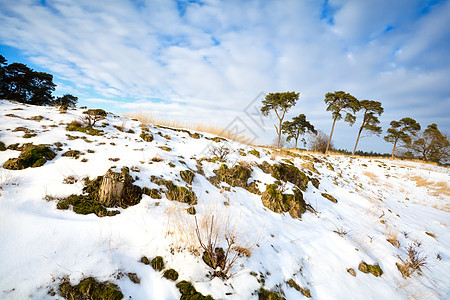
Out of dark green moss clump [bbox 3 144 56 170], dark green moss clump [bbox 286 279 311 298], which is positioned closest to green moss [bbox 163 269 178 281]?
dark green moss clump [bbox 286 279 311 298]

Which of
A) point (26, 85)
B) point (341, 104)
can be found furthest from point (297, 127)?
point (26, 85)

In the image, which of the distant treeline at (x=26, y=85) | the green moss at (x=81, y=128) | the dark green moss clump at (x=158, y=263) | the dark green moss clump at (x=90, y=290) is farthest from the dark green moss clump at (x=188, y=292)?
the distant treeline at (x=26, y=85)

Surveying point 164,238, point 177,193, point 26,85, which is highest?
point 26,85

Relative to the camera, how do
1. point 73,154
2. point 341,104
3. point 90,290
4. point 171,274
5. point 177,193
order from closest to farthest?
1. point 90,290
2. point 171,274
3. point 177,193
4. point 73,154
5. point 341,104

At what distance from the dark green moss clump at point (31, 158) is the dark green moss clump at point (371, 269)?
616 centimetres

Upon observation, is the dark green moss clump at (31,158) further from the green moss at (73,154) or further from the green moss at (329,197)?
the green moss at (329,197)

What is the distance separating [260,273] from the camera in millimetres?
2184

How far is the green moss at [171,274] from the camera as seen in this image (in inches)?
71.2

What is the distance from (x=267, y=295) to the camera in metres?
1.99

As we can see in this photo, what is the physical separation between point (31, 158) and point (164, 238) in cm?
301

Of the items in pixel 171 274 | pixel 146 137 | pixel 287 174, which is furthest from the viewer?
pixel 287 174

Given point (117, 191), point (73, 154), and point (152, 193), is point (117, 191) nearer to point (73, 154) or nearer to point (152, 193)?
point (152, 193)

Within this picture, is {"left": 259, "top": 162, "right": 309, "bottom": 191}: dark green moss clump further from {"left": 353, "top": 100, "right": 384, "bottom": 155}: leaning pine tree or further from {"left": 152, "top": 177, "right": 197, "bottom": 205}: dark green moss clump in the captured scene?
{"left": 353, "top": 100, "right": 384, "bottom": 155}: leaning pine tree

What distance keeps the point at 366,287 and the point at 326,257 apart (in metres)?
0.60
